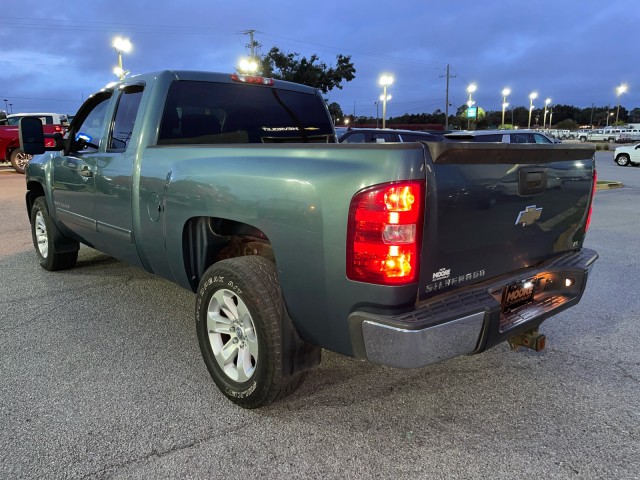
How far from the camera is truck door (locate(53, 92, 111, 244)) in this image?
14.3 feet

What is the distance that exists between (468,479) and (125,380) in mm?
2149

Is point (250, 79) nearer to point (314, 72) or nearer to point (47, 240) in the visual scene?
point (47, 240)

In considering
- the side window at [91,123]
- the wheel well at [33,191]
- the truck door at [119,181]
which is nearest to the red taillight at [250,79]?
the truck door at [119,181]

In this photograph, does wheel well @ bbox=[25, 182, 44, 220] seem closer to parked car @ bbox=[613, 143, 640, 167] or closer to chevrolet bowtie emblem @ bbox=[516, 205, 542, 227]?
chevrolet bowtie emblem @ bbox=[516, 205, 542, 227]

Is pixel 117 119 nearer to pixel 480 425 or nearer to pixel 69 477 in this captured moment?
pixel 69 477

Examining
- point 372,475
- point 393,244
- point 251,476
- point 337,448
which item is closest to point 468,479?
point 372,475

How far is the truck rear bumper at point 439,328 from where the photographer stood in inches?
88.5

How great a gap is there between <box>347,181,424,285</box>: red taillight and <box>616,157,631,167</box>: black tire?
29422mm

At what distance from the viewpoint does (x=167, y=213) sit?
3.35 meters

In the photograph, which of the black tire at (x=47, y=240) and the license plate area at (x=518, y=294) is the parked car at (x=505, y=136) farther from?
the license plate area at (x=518, y=294)

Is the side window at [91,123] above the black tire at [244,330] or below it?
above

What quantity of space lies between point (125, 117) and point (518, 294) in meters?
3.17

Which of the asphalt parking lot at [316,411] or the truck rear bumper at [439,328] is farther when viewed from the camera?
the asphalt parking lot at [316,411]

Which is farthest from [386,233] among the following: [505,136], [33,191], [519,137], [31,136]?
[519,137]
